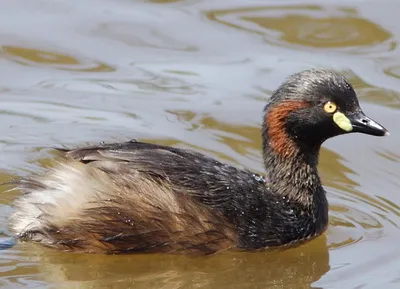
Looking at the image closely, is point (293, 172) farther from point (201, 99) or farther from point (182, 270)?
point (201, 99)

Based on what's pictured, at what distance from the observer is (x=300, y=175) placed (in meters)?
7.58

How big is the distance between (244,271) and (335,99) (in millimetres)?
1227

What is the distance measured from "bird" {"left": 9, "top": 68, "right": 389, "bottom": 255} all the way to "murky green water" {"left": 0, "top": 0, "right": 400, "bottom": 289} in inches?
4.8

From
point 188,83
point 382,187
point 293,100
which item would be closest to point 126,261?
point 293,100

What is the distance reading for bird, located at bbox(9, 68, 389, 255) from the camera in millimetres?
6918

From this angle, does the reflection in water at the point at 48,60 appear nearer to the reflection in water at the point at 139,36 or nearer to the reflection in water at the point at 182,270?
the reflection in water at the point at 139,36

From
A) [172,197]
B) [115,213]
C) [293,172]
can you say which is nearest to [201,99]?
[293,172]

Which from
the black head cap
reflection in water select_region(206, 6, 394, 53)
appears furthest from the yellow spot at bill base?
reflection in water select_region(206, 6, 394, 53)

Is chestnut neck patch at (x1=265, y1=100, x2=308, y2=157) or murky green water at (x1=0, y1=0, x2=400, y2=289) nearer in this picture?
murky green water at (x1=0, y1=0, x2=400, y2=289)

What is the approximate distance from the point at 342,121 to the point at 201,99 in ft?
6.79

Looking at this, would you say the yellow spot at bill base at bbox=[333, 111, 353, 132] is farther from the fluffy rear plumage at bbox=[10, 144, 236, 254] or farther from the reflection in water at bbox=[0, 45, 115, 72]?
the reflection in water at bbox=[0, 45, 115, 72]

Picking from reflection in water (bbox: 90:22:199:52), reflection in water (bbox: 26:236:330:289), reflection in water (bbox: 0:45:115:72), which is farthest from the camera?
reflection in water (bbox: 90:22:199:52)

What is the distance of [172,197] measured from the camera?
695 centimetres

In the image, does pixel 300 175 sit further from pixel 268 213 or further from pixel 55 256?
pixel 55 256
